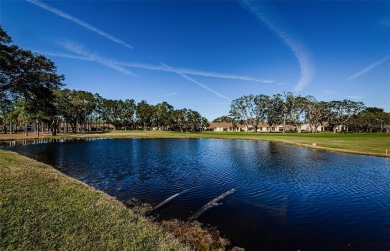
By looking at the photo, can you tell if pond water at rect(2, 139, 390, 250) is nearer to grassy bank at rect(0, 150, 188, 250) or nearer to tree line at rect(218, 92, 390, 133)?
grassy bank at rect(0, 150, 188, 250)

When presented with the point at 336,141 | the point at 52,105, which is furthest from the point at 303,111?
the point at 52,105

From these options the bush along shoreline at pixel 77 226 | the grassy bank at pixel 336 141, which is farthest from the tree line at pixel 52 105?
the bush along shoreline at pixel 77 226

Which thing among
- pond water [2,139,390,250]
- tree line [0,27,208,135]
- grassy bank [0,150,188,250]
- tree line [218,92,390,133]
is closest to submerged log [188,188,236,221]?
pond water [2,139,390,250]

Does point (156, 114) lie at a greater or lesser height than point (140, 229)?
greater

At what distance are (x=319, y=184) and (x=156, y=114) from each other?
135465 mm

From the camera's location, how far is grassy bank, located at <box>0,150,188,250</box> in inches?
265

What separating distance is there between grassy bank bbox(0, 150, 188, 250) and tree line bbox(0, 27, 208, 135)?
26.6m

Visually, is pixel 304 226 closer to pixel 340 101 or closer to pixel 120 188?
pixel 120 188

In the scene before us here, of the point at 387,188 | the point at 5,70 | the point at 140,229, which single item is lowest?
the point at 387,188

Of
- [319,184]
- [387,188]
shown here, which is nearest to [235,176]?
[319,184]

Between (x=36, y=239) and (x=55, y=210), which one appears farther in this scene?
(x=55, y=210)

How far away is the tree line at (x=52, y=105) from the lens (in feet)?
A: 102

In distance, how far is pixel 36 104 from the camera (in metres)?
33.9

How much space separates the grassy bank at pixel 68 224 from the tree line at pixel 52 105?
87.4 ft
